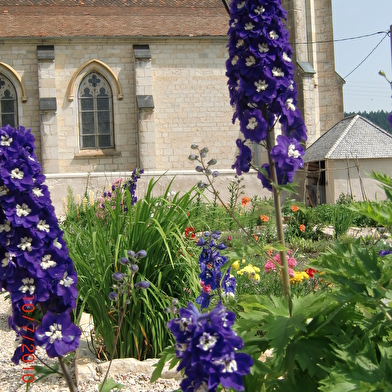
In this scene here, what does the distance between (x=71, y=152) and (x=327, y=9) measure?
12236 mm

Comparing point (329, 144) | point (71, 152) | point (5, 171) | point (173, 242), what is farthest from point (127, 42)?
point (5, 171)

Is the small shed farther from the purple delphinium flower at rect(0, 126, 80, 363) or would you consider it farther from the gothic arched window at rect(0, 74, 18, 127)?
the purple delphinium flower at rect(0, 126, 80, 363)

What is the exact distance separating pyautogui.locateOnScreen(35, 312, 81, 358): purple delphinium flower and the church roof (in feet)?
63.4

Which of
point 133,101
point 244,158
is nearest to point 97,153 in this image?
point 133,101

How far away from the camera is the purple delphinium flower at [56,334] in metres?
A: 1.90

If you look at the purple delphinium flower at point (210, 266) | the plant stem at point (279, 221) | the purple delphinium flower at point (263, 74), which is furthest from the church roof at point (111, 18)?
the plant stem at point (279, 221)

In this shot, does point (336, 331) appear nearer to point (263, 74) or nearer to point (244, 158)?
point (244, 158)

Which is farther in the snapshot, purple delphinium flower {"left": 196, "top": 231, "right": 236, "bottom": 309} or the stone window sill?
the stone window sill

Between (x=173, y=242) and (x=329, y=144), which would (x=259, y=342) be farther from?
(x=329, y=144)

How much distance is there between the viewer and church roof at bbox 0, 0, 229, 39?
20.2 metres

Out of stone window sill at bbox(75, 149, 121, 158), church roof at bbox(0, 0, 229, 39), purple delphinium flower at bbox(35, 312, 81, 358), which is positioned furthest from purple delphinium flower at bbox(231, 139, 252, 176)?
church roof at bbox(0, 0, 229, 39)

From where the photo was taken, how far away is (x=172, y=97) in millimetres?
20875

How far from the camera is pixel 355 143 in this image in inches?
655

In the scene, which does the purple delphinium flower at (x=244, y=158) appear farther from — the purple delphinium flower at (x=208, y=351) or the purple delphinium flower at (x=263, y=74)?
the purple delphinium flower at (x=208, y=351)
